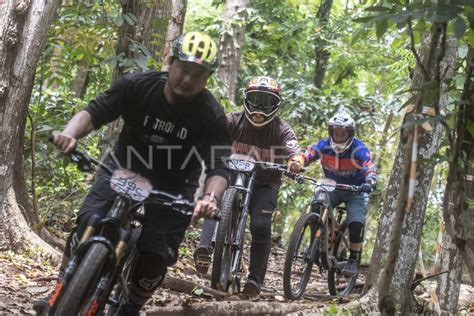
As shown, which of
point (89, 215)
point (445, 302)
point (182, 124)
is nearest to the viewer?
point (89, 215)

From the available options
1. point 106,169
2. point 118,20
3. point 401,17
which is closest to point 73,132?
point 106,169

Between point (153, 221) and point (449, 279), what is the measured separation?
3.66m

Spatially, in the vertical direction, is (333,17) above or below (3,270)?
above

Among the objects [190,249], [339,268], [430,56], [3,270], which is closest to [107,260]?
[430,56]

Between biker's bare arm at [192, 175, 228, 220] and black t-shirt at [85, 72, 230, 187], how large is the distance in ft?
0.22

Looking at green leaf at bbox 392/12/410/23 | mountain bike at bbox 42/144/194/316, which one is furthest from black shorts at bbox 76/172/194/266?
green leaf at bbox 392/12/410/23

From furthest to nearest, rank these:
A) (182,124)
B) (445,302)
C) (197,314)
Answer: (445,302), (197,314), (182,124)

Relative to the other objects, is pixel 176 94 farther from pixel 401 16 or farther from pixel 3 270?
pixel 3 270

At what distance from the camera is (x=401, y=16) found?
312 cm

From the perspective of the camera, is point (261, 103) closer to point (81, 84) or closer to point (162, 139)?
point (162, 139)

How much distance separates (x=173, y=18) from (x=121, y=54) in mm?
1139

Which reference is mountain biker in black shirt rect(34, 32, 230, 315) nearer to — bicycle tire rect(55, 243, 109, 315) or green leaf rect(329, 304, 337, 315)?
bicycle tire rect(55, 243, 109, 315)

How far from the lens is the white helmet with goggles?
6.65 meters

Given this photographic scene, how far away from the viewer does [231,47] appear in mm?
11047
